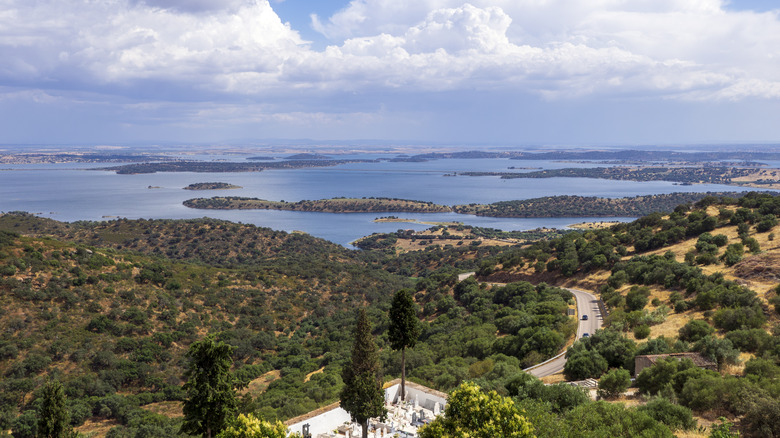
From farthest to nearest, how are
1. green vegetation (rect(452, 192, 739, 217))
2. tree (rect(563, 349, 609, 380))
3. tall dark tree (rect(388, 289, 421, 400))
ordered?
green vegetation (rect(452, 192, 739, 217)) < tree (rect(563, 349, 609, 380)) < tall dark tree (rect(388, 289, 421, 400))

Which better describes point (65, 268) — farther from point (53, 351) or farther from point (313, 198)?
point (313, 198)

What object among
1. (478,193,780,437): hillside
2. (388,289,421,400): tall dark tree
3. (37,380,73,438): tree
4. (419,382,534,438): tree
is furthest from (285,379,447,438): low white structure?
(478,193,780,437): hillside

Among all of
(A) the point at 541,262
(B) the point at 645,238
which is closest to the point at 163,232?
(A) the point at 541,262

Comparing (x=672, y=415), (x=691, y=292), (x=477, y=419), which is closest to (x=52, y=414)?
(x=477, y=419)

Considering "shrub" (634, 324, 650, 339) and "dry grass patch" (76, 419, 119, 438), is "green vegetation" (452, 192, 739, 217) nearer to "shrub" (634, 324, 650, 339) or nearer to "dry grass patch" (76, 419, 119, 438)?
"shrub" (634, 324, 650, 339)

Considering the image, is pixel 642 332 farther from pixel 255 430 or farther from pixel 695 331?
pixel 255 430
